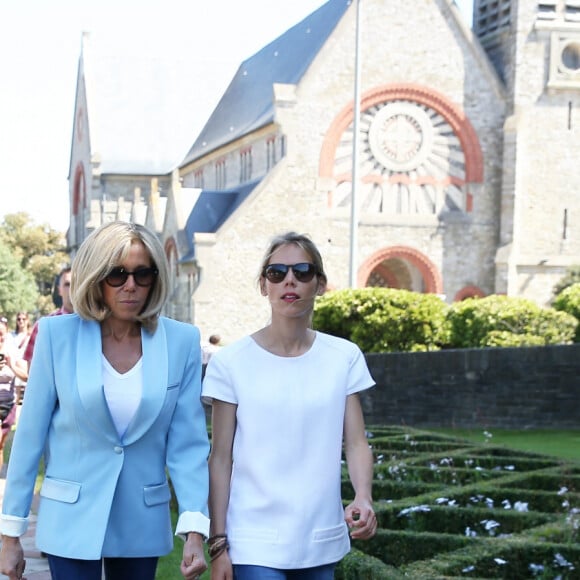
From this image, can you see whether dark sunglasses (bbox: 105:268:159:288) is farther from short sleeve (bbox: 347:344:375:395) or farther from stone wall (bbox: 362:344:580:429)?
stone wall (bbox: 362:344:580:429)

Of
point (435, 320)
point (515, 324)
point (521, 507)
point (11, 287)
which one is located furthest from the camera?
point (11, 287)

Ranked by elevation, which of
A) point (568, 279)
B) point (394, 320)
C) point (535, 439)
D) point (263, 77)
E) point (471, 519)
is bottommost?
point (535, 439)

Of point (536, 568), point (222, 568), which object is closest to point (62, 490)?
point (222, 568)

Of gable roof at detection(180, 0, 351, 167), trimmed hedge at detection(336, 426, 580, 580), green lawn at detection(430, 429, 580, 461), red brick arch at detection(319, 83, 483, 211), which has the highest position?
gable roof at detection(180, 0, 351, 167)

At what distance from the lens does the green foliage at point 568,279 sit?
3322 cm

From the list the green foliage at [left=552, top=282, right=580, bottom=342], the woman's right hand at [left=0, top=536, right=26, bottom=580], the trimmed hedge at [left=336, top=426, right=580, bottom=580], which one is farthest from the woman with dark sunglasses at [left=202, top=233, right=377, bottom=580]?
the green foliage at [left=552, top=282, right=580, bottom=342]

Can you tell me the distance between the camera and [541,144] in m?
34.4

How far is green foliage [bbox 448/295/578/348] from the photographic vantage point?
21.8 meters

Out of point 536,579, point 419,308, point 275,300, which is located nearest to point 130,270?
point 275,300

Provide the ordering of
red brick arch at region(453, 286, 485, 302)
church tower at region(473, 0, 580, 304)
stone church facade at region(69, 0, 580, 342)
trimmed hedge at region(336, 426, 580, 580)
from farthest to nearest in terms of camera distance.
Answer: church tower at region(473, 0, 580, 304), red brick arch at region(453, 286, 485, 302), stone church facade at region(69, 0, 580, 342), trimmed hedge at region(336, 426, 580, 580)

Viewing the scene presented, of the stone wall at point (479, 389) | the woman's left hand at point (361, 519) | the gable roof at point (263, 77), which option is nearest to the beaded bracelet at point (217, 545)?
the woman's left hand at point (361, 519)

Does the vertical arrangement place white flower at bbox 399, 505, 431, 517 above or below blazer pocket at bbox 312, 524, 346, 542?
below

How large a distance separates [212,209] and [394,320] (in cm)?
1355

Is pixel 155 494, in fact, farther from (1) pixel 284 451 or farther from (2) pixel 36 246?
(2) pixel 36 246
